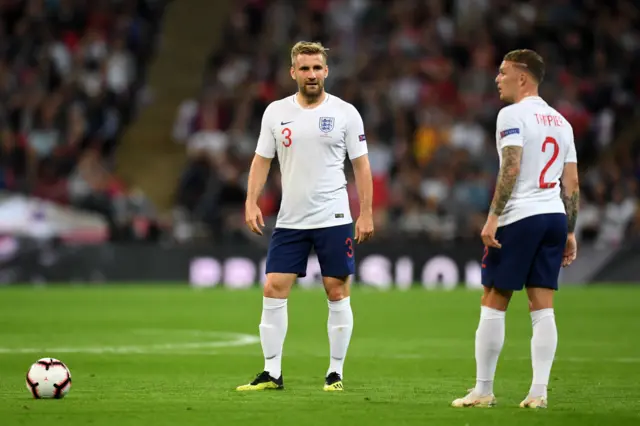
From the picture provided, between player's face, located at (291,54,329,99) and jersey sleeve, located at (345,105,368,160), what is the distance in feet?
1.01

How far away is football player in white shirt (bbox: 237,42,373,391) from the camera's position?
980cm

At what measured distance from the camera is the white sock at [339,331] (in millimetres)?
9891

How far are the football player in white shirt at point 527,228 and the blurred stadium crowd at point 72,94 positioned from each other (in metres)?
16.0

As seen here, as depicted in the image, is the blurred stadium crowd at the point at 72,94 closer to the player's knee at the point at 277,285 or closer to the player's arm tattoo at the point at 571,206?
the player's knee at the point at 277,285

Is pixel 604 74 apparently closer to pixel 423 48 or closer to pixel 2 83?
pixel 423 48

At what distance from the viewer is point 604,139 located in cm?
2642

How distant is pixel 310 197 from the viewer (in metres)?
9.87

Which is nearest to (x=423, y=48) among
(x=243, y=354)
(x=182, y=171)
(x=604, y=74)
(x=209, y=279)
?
(x=604, y=74)

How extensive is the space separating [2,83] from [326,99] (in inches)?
727

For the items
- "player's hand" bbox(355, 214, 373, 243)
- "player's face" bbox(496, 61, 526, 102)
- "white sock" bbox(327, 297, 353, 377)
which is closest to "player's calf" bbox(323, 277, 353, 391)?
"white sock" bbox(327, 297, 353, 377)

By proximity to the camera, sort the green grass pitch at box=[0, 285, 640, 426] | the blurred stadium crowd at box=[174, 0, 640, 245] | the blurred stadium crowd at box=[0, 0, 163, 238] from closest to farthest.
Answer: the green grass pitch at box=[0, 285, 640, 426], the blurred stadium crowd at box=[174, 0, 640, 245], the blurred stadium crowd at box=[0, 0, 163, 238]

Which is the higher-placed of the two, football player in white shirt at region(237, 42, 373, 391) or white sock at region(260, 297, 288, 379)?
football player in white shirt at region(237, 42, 373, 391)

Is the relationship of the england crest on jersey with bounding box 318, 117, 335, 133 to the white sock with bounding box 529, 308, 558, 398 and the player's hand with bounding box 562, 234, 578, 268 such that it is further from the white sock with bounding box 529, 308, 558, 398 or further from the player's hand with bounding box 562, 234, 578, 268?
the white sock with bounding box 529, 308, 558, 398

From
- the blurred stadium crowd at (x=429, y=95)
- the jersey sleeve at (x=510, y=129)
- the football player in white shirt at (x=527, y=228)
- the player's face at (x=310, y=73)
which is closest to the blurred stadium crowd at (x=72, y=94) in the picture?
the blurred stadium crowd at (x=429, y=95)
